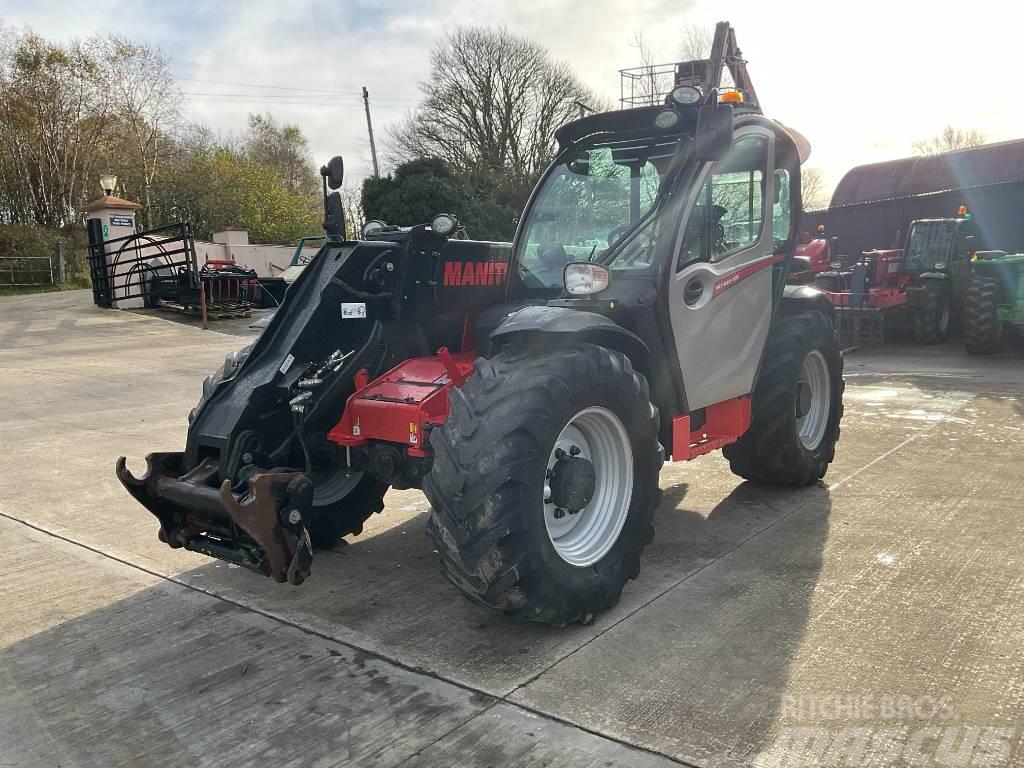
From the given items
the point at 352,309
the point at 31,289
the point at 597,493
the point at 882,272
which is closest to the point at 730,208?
the point at 597,493

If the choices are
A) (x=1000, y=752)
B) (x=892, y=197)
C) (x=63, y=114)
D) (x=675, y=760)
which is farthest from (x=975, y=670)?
(x=63, y=114)

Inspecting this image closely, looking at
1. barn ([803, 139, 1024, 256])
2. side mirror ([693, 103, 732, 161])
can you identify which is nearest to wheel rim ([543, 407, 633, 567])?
side mirror ([693, 103, 732, 161])

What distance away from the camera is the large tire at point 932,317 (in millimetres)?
13945

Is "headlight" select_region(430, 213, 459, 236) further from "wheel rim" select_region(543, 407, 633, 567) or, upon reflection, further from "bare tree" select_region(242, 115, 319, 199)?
"bare tree" select_region(242, 115, 319, 199)

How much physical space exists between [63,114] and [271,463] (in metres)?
32.2

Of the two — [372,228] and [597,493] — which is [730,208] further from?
[372,228]

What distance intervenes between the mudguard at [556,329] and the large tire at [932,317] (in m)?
12.1

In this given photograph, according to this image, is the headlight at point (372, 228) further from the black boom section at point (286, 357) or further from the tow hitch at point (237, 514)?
the tow hitch at point (237, 514)

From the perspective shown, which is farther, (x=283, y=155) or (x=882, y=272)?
(x=283, y=155)

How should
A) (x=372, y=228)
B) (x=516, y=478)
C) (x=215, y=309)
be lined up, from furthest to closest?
(x=215, y=309) < (x=372, y=228) < (x=516, y=478)

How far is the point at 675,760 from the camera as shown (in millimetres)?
2520

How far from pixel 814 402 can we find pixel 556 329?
299 centimetres

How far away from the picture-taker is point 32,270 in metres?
26.7

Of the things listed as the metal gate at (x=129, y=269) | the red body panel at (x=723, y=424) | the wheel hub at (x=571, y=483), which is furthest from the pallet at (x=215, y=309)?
the wheel hub at (x=571, y=483)
